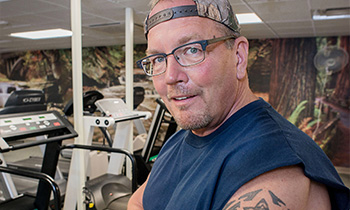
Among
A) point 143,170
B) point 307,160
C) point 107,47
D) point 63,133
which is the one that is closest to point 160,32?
point 307,160

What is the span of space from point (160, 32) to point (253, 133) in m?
0.42

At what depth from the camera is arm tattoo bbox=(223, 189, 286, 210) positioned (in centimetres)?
59

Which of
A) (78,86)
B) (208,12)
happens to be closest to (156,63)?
(208,12)

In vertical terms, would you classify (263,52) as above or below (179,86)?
above

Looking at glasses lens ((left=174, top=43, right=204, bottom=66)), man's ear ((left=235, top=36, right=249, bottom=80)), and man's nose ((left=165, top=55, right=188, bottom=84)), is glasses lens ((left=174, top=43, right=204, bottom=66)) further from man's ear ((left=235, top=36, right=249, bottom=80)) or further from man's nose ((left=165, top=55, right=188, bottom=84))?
man's ear ((left=235, top=36, right=249, bottom=80))

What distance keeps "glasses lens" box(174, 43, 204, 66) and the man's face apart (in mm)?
13

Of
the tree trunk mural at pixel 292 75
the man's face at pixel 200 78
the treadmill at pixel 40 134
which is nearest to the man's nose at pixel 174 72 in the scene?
the man's face at pixel 200 78

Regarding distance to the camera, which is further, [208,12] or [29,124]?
[29,124]

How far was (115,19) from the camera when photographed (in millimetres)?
4379

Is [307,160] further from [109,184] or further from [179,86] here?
[109,184]

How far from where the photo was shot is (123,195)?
2842 millimetres

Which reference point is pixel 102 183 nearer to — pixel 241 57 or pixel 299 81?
pixel 241 57

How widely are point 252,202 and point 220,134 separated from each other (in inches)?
10.2

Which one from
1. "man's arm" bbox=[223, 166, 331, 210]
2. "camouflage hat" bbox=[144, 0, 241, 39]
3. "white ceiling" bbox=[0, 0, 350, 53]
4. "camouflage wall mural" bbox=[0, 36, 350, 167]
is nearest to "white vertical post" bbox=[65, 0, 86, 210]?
"white ceiling" bbox=[0, 0, 350, 53]
